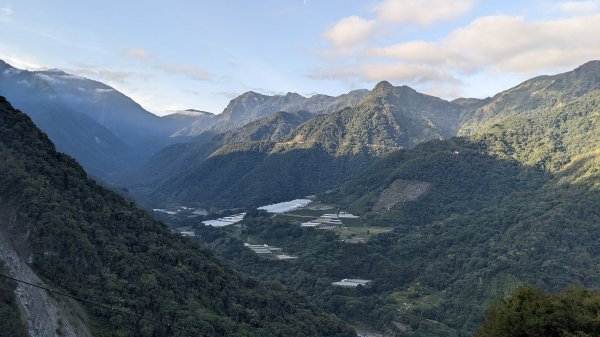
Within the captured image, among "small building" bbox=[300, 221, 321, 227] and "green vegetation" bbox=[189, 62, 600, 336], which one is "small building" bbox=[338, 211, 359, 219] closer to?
"green vegetation" bbox=[189, 62, 600, 336]

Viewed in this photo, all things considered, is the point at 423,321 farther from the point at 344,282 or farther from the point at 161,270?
the point at 161,270

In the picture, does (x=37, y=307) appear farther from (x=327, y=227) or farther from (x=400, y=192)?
(x=400, y=192)

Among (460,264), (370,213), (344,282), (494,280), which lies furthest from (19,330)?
(370,213)

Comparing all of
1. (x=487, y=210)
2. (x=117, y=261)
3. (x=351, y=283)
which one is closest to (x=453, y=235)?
(x=487, y=210)

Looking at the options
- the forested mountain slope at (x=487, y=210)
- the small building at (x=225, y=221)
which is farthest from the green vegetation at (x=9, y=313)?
the small building at (x=225, y=221)

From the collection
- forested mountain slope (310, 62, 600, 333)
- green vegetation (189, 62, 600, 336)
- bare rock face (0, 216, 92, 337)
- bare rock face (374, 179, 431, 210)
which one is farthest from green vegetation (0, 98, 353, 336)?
bare rock face (374, 179, 431, 210)
